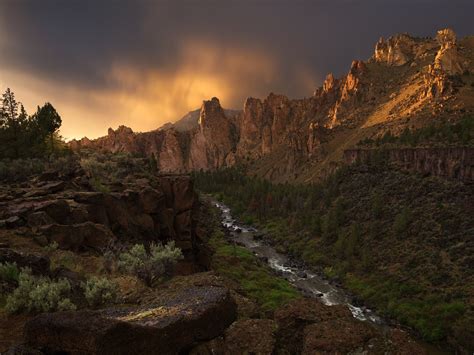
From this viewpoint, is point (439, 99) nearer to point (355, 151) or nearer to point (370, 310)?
point (355, 151)

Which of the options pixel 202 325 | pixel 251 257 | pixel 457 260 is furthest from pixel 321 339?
pixel 251 257

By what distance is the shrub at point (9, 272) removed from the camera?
12.4m

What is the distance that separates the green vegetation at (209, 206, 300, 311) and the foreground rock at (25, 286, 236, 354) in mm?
40429

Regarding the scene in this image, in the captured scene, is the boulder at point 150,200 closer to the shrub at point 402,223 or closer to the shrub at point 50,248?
the shrub at point 50,248

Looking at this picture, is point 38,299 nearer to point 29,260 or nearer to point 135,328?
point 29,260

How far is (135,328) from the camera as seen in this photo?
776 centimetres

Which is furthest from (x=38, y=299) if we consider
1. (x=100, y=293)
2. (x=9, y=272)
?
(x=9, y=272)

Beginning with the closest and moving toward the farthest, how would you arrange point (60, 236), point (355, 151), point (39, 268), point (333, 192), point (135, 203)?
point (39, 268) → point (60, 236) → point (135, 203) → point (333, 192) → point (355, 151)

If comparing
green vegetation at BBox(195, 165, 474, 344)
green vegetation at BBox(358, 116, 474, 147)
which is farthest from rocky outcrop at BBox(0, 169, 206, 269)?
green vegetation at BBox(358, 116, 474, 147)

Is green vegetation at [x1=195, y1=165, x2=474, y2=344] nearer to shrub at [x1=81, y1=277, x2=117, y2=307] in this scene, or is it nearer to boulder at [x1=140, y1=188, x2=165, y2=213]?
Result: boulder at [x1=140, y1=188, x2=165, y2=213]

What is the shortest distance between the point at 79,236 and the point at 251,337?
15.0 metres

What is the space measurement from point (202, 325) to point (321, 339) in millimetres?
3303

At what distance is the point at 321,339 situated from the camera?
9.84 m

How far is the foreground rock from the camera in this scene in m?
7.45
